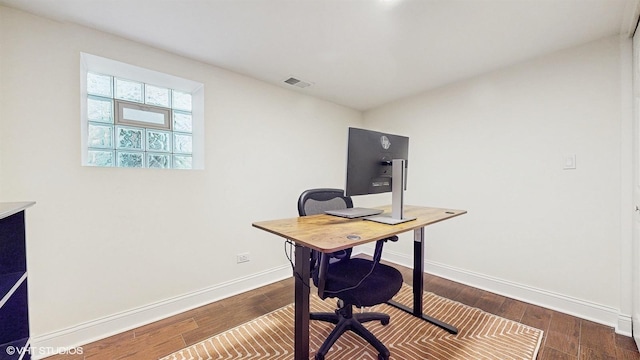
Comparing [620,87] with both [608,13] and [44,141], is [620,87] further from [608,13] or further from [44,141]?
[44,141]

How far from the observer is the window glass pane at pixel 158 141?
217cm

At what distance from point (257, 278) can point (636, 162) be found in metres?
3.13

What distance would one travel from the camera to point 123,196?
6.13 ft

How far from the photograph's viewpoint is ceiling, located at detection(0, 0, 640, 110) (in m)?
1.53

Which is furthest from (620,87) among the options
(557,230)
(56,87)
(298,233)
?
(56,87)

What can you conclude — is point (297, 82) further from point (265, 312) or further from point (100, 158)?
point (265, 312)

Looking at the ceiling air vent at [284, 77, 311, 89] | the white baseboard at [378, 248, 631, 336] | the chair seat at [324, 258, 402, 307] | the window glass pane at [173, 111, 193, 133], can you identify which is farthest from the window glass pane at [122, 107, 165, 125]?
the white baseboard at [378, 248, 631, 336]

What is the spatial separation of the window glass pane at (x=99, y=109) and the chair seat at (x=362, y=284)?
2070 mm

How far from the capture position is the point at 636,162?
1702 millimetres

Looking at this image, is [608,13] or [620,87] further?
[620,87]

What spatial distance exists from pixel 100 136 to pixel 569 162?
12.3ft

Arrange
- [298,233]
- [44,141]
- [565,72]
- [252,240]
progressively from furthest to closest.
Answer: [252,240]
[565,72]
[44,141]
[298,233]

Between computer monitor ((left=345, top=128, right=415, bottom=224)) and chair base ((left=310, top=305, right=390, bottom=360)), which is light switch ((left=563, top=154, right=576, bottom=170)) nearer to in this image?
computer monitor ((left=345, top=128, right=415, bottom=224))

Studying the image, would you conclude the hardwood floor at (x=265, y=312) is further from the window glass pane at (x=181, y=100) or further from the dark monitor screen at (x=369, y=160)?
the window glass pane at (x=181, y=100)
